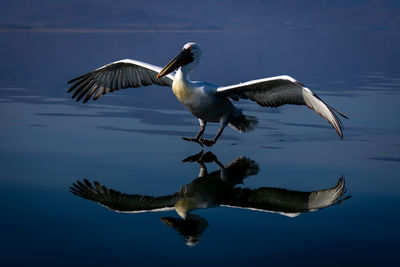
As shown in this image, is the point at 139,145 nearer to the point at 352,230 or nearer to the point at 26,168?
the point at 26,168

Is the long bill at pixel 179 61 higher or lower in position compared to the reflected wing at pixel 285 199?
higher

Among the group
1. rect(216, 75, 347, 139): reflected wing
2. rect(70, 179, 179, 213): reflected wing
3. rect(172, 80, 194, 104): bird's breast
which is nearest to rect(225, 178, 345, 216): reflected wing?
rect(70, 179, 179, 213): reflected wing

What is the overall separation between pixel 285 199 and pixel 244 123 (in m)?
3.25

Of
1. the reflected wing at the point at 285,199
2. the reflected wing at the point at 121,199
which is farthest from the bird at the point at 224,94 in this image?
the reflected wing at the point at 121,199

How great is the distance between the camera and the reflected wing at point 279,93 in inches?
316

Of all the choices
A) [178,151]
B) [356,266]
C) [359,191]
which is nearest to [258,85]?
[178,151]

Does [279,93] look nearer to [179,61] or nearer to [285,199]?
[179,61]

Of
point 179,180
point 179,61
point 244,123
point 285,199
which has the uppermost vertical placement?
point 179,61

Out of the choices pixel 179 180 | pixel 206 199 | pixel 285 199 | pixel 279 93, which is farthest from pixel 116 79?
pixel 285 199

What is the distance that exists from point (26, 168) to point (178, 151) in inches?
85.2

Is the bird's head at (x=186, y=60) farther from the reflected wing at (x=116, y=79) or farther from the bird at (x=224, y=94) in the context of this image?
the reflected wing at (x=116, y=79)

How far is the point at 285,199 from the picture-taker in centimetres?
652

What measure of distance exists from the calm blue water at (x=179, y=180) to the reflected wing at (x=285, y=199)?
47 mm

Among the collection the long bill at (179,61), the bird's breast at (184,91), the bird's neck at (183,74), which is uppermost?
the long bill at (179,61)
